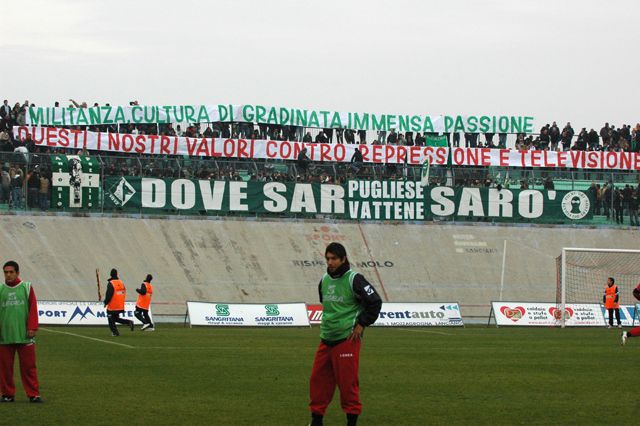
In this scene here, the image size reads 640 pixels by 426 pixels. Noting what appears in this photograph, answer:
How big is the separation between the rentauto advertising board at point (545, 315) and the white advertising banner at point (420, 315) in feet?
4.89

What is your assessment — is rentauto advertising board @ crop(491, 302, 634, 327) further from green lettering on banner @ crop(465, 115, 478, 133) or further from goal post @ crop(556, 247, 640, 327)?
green lettering on banner @ crop(465, 115, 478, 133)

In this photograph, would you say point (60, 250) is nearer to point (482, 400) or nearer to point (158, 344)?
point (158, 344)

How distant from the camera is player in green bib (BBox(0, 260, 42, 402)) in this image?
581 inches

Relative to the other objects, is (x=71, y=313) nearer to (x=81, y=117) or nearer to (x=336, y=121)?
(x=81, y=117)

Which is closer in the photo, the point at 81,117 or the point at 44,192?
the point at 44,192

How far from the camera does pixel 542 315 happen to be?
39.8 meters

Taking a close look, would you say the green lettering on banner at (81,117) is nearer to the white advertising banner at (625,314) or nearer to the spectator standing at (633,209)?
the white advertising banner at (625,314)

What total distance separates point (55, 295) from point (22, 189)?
18.0 feet

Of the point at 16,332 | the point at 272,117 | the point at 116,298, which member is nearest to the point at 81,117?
the point at 272,117

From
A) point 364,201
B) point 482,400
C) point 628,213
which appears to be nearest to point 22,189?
point 364,201

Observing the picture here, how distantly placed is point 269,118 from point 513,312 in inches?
670

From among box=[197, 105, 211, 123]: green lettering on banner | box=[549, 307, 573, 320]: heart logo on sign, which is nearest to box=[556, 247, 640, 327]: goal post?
box=[549, 307, 573, 320]: heart logo on sign

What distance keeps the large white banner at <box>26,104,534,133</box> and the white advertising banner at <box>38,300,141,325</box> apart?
14.4 meters

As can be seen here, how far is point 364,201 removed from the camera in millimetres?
49906
